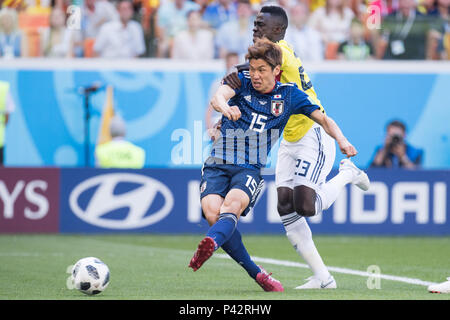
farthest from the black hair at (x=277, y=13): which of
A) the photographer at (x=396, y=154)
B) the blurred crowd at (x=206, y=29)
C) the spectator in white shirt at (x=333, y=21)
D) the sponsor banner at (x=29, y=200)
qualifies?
the spectator in white shirt at (x=333, y=21)

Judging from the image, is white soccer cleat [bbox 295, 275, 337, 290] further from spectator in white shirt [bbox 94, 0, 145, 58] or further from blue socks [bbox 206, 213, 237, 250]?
spectator in white shirt [bbox 94, 0, 145, 58]

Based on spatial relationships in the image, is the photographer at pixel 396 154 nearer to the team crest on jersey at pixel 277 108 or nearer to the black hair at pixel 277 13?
the black hair at pixel 277 13

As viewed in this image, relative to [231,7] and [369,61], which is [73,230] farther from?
[369,61]

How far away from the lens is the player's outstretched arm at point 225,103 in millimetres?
7090

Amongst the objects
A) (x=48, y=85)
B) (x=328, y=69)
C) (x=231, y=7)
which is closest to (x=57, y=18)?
(x=48, y=85)

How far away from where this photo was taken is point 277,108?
7.66 m

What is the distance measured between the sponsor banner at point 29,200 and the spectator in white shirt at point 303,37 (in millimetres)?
5187

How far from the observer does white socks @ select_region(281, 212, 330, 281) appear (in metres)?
8.11

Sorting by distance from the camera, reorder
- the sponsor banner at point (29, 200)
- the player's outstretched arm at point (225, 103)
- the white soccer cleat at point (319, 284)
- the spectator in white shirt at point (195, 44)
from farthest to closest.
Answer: the spectator in white shirt at point (195, 44), the sponsor banner at point (29, 200), the white soccer cleat at point (319, 284), the player's outstretched arm at point (225, 103)

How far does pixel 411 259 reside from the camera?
11.0 m

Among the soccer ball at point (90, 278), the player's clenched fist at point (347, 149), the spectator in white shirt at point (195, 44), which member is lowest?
the soccer ball at point (90, 278)

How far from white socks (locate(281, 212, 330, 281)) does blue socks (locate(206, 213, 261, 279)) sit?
2.22 feet

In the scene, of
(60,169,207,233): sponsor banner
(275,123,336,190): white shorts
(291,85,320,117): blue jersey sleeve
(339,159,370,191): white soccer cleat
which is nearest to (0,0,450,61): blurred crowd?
(60,169,207,233): sponsor banner

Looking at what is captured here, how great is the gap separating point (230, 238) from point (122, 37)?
381 inches
